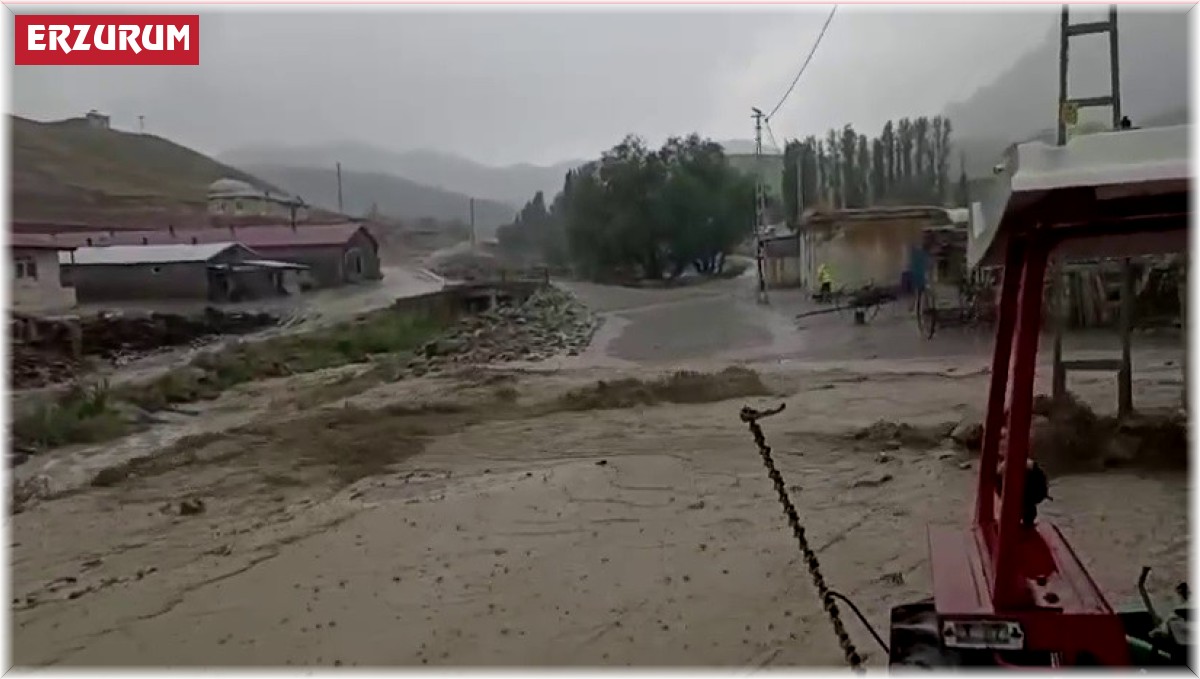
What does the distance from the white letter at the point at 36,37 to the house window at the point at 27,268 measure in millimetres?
5716

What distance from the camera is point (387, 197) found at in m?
11.9

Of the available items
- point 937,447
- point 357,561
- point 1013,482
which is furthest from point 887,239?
point 1013,482

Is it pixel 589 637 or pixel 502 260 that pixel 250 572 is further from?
pixel 502 260

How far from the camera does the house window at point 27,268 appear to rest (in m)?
8.40

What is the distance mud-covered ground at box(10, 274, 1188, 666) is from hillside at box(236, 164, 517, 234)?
2757 millimetres

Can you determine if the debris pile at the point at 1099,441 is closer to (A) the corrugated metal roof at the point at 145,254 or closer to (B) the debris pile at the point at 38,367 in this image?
(B) the debris pile at the point at 38,367

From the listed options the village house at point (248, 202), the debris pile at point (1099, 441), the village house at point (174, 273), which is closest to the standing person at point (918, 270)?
the debris pile at point (1099, 441)

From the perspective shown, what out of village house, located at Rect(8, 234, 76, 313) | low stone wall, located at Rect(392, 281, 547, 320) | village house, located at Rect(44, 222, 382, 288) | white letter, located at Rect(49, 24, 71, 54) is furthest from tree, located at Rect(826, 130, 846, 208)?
white letter, located at Rect(49, 24, 71, 54)

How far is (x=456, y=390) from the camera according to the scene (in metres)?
9.16

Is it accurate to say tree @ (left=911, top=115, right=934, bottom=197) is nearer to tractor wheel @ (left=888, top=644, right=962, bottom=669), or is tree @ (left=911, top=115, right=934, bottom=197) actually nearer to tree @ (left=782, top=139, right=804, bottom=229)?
tree @ (left=782, top=139, right=804, bottom=229)

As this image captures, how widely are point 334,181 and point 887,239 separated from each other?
5377 mm

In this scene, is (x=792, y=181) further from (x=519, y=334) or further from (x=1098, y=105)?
(x=1098, y=105)

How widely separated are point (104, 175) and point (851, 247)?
22.7 feet

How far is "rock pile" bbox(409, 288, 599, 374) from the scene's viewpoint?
35.5 ft
